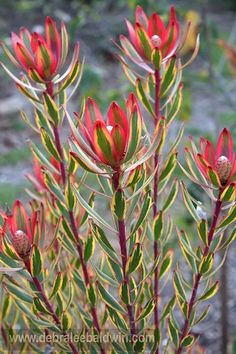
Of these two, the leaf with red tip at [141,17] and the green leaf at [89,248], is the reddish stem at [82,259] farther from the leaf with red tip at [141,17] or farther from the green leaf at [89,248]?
the leaf with red tip at [141,17]

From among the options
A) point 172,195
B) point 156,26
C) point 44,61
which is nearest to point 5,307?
point 172,195

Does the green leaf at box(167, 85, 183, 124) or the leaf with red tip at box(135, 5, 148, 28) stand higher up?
the leaf with red tip at box(135, 5, 148, 28)

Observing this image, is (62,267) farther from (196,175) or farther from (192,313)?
(196,175)

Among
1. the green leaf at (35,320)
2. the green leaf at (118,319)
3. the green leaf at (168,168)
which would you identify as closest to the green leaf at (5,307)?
the green leaf at (35,320)

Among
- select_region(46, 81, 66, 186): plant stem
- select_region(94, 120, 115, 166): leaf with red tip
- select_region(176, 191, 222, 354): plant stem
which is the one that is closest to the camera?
select_region(94, 120, 115, 166): leaf with red tip

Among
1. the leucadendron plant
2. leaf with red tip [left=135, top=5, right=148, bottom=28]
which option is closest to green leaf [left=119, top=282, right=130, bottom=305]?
the leucadendron plant

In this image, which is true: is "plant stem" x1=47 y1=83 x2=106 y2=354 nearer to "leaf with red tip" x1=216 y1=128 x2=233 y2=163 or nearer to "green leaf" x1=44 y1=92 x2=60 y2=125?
"green leaf" x1=44 y1=92 x2=60 y2=125

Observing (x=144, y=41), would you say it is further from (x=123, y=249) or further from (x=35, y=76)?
(x=123, y=249)
